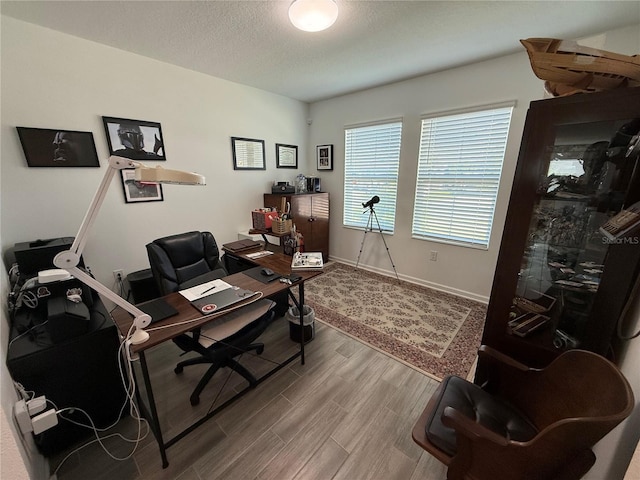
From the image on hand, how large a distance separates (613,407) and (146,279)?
3265mm

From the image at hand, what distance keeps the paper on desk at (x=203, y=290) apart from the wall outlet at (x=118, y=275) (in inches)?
60.6

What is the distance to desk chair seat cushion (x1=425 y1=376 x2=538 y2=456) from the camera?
1.04 meters

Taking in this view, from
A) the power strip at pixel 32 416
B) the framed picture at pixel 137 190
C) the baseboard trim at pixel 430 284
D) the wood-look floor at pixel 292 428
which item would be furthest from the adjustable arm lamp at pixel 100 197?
the baseboard trim at pixel 430 284

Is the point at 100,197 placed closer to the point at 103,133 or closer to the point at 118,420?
the point at 118,420

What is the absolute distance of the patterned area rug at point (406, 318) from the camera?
2.09 metres

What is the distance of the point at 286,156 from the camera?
400 cm

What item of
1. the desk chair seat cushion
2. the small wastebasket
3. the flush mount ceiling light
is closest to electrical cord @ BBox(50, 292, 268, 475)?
the small wastebasket

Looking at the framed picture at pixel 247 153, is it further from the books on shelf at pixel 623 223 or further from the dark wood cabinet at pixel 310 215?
the books on shelf at pixel 623 223

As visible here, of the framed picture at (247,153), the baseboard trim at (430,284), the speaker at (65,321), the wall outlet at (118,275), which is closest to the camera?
the speaker at (65,321)

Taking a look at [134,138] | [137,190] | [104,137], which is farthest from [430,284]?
[104,137]

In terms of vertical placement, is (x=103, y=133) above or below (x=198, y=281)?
above

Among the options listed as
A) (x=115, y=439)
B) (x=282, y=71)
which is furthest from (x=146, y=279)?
(x=282, y=71)

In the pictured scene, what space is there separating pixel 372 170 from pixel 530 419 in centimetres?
312

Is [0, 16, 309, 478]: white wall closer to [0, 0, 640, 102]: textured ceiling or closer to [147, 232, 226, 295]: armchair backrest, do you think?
[0, 0, 640, 102]: textured ceiling
